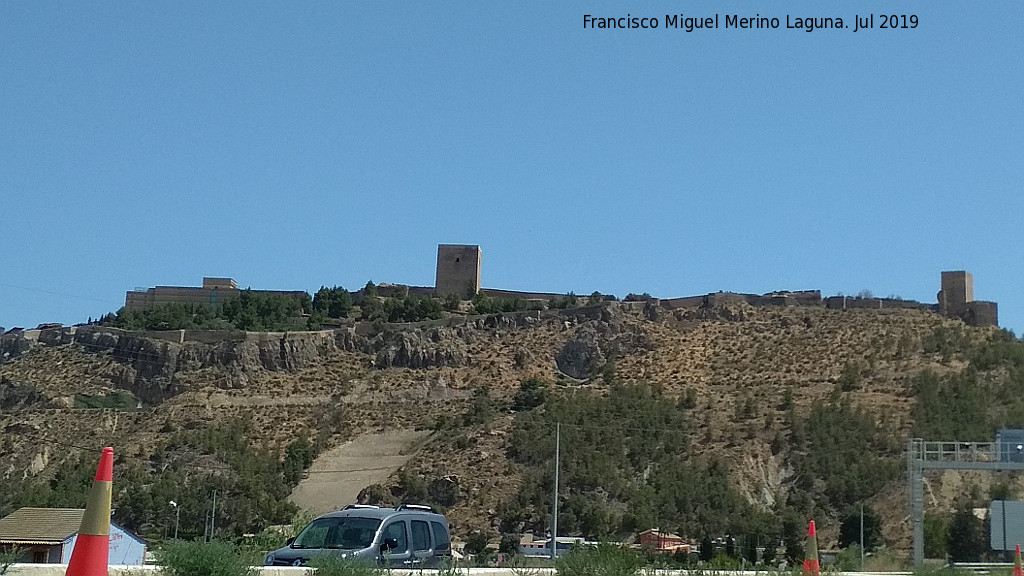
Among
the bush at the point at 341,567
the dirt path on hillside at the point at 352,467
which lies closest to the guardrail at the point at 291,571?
the bush at the point at 341,567

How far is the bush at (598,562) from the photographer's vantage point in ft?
37.0

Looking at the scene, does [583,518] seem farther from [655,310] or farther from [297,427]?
[655,310]

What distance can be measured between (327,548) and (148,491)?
51.0 m

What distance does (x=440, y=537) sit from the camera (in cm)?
1623

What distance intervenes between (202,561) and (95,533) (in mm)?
4797

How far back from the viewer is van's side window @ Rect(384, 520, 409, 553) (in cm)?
1490

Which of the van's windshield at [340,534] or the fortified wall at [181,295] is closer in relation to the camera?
the van's windshield at [340,534]

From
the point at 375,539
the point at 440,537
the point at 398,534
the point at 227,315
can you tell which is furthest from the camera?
the point at 227,315

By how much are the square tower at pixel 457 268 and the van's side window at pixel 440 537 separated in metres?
94.5

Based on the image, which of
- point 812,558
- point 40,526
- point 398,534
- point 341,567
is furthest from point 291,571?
point 40,526

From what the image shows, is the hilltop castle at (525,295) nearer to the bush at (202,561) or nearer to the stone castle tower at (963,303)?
the stone castle tower at (963,303)

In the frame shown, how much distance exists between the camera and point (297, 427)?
77125 millimetres

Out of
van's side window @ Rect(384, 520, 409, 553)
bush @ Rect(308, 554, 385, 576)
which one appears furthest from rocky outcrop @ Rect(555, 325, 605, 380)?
bush @ Rect(308, 554, 385, 576)

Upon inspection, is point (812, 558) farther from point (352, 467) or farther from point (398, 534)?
point (352, 467)
